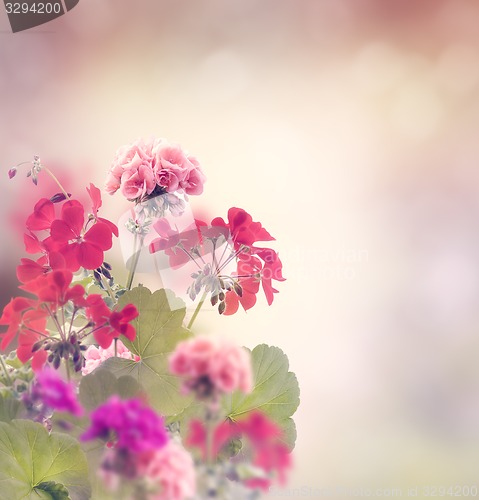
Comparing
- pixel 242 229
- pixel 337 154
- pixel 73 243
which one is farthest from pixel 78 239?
pixel 337 154

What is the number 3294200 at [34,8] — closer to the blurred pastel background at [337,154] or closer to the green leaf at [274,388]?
the blurred pastel background at [337,154]

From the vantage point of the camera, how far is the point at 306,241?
157 centimetres

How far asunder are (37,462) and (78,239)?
0.15 metres

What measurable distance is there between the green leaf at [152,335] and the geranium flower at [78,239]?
37mm

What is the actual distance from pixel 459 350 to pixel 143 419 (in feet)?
5.09

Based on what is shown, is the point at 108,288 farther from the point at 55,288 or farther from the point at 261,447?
the point at 261,447

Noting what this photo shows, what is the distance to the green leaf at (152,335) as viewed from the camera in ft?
1.47

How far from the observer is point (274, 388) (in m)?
0.47

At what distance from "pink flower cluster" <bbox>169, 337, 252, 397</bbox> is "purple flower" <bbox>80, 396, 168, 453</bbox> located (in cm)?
2

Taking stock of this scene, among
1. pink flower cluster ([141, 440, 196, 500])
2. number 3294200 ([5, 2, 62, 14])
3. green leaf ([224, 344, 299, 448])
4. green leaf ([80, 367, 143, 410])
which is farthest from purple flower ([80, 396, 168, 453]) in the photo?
number 3294200 ([5, 2, 62, 14])

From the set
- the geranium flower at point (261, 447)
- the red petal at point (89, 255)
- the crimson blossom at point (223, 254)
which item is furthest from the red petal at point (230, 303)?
the geranium flower at point (261, 447)

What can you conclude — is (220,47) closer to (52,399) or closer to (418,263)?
(418,263)

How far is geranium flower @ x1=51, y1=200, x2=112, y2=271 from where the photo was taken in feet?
1.54

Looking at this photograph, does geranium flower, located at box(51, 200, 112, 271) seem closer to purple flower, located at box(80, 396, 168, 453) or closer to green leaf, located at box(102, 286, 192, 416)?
green leaf, located at box(102, 286, 192, 416)
